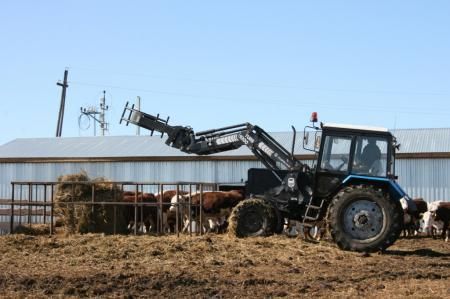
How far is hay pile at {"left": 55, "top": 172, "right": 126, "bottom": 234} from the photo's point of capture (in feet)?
63.7

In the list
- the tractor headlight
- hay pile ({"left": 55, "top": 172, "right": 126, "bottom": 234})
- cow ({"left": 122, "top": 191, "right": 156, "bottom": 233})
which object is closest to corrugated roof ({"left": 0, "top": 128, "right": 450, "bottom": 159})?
cow ({"left": 122, "top": 191, "right": 156, "bottom": 233})

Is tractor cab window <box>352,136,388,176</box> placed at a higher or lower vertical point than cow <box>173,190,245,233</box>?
higher

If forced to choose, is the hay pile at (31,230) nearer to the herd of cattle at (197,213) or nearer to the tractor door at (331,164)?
the herd of cattle at (197,213)

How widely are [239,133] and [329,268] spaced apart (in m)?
6.60

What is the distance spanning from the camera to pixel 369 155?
16.0 m

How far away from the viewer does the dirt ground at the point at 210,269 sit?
1017 centimetres

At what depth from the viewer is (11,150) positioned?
3884cm

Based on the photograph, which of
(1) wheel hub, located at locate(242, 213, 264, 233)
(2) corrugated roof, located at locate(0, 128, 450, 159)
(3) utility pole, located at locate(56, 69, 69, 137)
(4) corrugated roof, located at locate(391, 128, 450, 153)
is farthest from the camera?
(3) utility pole, located at locate(56, 69, 69, 137)

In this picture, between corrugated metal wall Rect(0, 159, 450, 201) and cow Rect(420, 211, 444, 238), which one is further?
corrugated metal wall Rect(0, 159, 450, 201)

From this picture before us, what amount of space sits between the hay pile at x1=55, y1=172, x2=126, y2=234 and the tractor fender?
6999 millimetres

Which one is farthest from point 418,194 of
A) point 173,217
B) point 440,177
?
point 173,217

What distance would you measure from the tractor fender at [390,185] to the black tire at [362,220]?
1.03 feet

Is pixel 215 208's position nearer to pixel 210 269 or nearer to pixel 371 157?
pixel 371 157

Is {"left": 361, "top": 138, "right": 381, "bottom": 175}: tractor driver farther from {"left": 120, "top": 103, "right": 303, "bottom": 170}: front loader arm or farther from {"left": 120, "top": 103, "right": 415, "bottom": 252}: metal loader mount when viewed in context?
{"left": 120, "top": 103, "right": 303, "bottom": 170}: front loader arm
